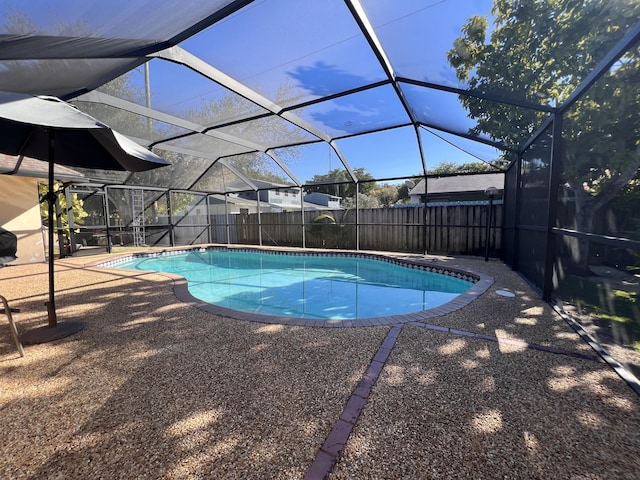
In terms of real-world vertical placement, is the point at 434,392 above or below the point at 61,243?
below

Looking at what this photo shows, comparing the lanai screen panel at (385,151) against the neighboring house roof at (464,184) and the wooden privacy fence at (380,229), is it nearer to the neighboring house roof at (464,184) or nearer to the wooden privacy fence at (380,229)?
the wooden privacy fence at (380,229)

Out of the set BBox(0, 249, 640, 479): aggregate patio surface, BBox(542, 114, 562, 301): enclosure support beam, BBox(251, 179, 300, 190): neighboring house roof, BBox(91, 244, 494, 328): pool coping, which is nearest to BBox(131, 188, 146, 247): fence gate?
BBox(91, 244, 494, 328): pool coping

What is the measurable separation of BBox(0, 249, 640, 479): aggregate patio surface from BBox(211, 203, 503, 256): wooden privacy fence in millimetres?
6122

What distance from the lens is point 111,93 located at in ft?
18.4

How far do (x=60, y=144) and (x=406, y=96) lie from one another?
5.91 meters

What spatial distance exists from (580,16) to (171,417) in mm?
8366

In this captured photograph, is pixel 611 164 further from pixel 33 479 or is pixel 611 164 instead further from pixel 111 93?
pixel 111 93

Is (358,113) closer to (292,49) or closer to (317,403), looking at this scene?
Result: (292,49)

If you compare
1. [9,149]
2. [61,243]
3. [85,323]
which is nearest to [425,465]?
[85,323]

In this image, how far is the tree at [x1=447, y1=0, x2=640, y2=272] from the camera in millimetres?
2857

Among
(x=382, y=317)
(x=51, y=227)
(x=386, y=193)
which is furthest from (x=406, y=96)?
(x=386, y=193)

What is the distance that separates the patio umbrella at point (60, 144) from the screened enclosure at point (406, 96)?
2.40ft

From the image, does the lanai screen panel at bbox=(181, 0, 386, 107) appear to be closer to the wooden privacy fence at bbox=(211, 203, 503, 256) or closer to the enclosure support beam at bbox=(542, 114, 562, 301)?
the enclosure support beam at bbox=(542, 114, 562, 301)

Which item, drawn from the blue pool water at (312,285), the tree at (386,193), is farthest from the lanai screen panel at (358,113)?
the tree at (386,193)
